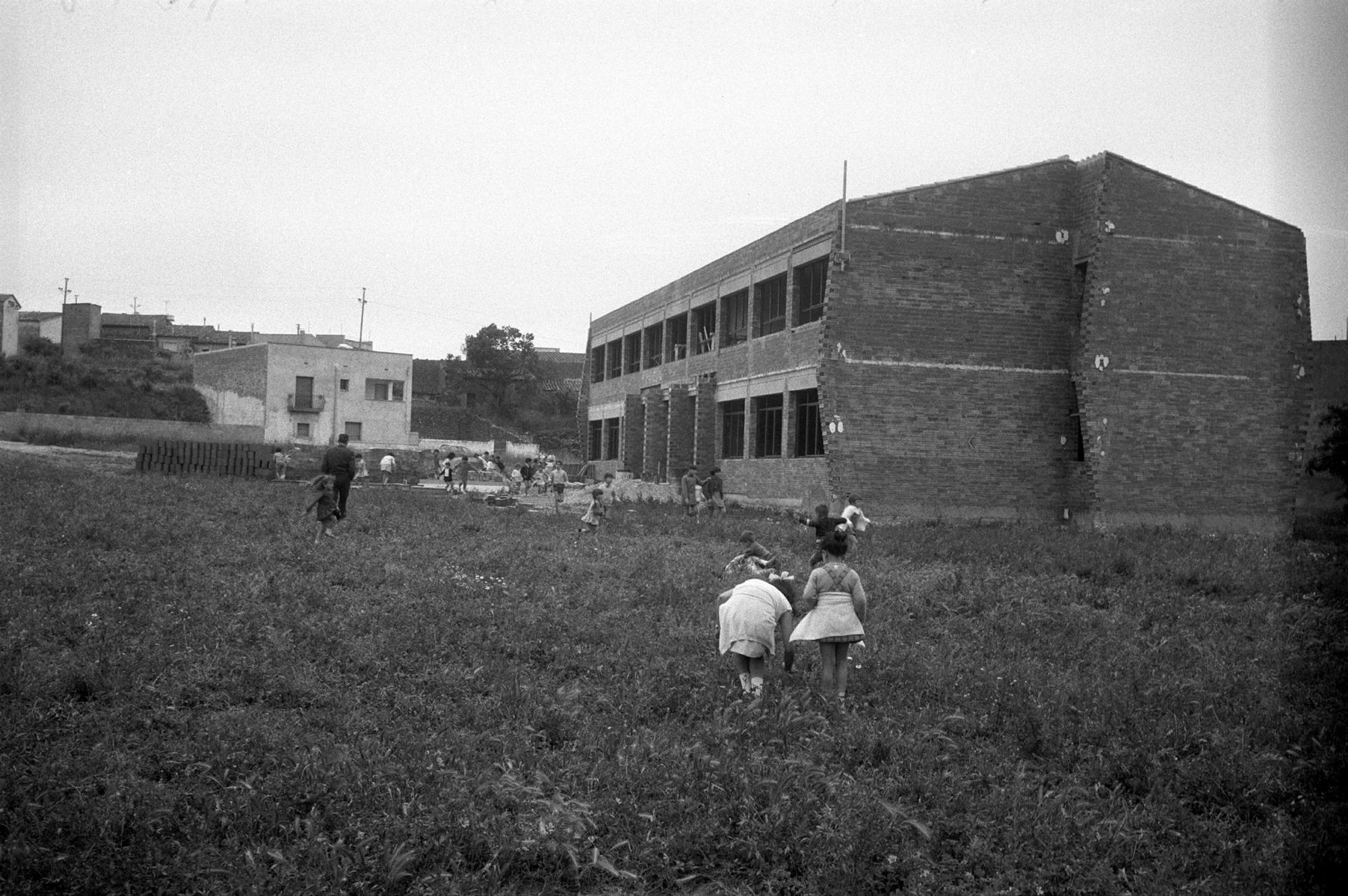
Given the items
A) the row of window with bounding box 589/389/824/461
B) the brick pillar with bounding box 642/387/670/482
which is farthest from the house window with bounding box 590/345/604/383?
the row of window with bounding box 589/389/824/461

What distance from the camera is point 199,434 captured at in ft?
196

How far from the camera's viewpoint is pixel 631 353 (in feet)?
161

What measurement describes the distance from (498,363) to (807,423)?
5446cm

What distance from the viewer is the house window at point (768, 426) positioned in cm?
3225

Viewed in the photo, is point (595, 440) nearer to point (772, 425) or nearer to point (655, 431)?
point (655, 431)

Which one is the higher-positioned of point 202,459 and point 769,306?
point 769,306

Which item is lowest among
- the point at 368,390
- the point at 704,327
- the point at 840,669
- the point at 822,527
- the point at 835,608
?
the point at 840,669

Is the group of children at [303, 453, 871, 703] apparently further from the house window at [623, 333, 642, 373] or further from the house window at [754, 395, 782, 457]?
the house window at [623, 333, 642, 373]

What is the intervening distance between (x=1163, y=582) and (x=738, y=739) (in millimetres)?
10738

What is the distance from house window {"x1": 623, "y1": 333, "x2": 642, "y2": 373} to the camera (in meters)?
48.3

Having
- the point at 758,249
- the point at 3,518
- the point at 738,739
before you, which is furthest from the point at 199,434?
the point at 738,739

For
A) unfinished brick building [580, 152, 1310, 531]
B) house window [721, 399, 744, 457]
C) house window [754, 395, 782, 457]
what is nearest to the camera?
unfinished brick building [580, 152, 1310, 531]

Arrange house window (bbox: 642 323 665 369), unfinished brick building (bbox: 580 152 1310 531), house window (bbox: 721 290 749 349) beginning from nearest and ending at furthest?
unfinished brick building (bbox: 580 152 1310 531) < house window (bbox: 721 290 749 349) < house window (bbox: 642 323 665 369)

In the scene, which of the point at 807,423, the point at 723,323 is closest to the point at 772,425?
the point at 807,423
